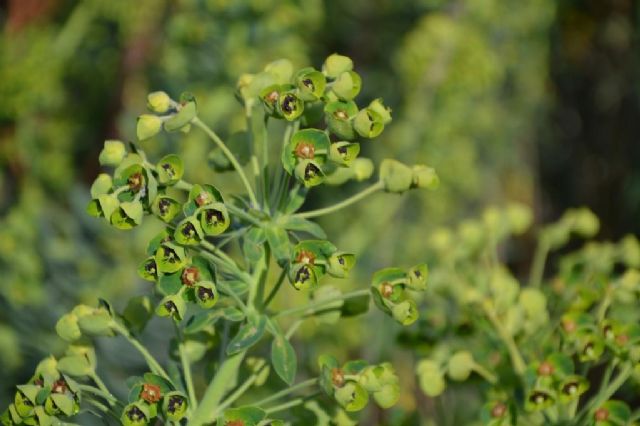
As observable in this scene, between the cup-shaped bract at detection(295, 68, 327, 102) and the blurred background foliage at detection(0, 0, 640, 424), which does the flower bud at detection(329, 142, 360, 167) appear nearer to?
the cup-shaped bract at detection(295, 68, 327, 102)

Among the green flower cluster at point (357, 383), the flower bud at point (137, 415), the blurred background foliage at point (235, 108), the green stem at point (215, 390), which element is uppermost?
the flower bud at point (137, 415)

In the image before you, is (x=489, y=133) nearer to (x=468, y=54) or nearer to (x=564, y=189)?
(x=468, y=54)

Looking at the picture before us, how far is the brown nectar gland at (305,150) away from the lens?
64 centimetres

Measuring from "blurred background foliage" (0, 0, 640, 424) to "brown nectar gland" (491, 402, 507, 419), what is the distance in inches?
6.1

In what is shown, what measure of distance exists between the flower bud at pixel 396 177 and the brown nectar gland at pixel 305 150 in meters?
0.11

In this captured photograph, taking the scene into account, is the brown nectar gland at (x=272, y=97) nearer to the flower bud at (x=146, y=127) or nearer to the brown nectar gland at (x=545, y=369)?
the flower bud at (x=146, y=127)

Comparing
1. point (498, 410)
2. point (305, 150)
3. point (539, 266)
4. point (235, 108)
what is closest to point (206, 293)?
point (305, 150)

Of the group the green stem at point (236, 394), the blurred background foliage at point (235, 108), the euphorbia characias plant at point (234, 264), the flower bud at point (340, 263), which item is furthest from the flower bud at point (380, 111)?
the blurred background foliage at point (235, 108)

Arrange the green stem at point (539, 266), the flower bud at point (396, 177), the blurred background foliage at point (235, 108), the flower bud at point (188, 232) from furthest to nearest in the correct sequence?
the blurred background foliage at point (235, 108), the green stem at point (539, 266), the flower bud at point (396, 177), the flower bud at point (188, 232)

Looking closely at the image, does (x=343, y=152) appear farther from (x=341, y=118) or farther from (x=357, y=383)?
(x=357, y=383)

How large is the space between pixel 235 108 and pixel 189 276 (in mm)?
1011

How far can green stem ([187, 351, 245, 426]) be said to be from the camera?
667mm

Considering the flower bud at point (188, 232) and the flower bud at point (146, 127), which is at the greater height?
the flower bud at point (146, 127)

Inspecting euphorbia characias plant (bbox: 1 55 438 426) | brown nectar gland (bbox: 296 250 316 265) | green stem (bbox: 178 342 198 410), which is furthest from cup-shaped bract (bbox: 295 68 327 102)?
green stem (bbox: 178 342 198 410)
